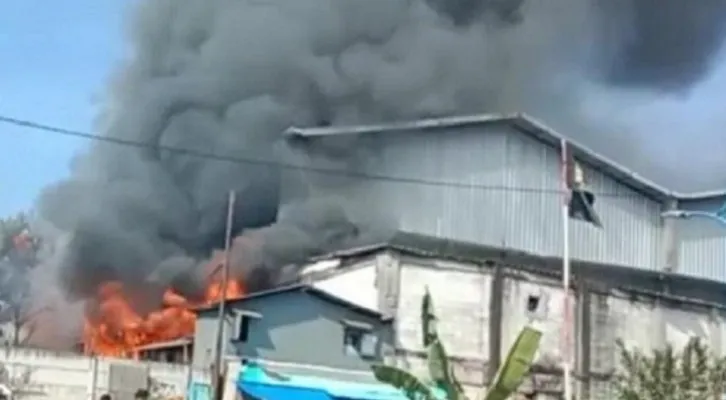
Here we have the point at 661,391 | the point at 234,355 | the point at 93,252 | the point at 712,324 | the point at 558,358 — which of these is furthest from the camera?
the point at 93,252

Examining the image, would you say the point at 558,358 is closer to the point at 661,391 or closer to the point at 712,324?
the point at 712,324

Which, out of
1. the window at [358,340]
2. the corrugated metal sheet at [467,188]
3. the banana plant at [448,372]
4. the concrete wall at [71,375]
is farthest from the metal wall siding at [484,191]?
the banana plant at [448,372]

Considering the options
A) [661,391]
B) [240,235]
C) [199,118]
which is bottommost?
[661,391]

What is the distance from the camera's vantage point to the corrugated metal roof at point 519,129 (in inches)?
1171

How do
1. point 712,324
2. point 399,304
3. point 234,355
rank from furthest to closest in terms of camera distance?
point 712,324
point 399,304
point 234,355

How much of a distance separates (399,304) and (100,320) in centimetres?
817

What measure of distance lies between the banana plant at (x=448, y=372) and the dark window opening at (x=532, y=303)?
1098 centimetres

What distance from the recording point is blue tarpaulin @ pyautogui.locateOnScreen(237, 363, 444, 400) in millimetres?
21922

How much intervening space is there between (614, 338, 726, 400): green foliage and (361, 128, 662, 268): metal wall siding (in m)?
9.41

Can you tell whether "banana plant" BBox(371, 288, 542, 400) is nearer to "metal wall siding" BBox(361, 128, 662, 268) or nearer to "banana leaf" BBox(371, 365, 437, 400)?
"banana leaf" BBox(371, 365, 437, 400)

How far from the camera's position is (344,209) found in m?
30.3

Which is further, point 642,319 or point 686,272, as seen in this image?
point 686,272

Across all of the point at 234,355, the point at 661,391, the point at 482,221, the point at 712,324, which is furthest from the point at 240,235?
the point at 661,391

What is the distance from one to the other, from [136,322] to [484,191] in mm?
8513
